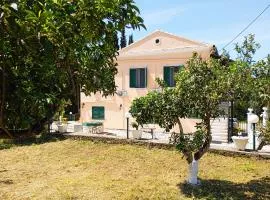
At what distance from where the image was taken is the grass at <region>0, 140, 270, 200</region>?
1595 cm

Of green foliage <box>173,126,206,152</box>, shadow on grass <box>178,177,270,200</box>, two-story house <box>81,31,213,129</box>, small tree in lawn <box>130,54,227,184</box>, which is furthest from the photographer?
two-story house <box>81,31,213,129</box>

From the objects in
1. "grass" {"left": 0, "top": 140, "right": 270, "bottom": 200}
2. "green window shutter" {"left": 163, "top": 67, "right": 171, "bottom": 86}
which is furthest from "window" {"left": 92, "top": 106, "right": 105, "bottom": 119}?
"grass" {"left": 0, "top": 140, "right": 270, "bottom": 200}

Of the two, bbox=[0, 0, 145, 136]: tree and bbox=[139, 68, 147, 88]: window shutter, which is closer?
bbox=[0, 0, 145, 136]: tree

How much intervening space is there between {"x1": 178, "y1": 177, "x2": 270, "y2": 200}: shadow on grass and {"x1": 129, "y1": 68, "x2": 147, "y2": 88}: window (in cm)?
1376

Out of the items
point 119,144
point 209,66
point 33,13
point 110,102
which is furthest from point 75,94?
point 110,102

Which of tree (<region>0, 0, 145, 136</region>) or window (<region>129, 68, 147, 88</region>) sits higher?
window (<region>129, 68, 147, 88</region>)

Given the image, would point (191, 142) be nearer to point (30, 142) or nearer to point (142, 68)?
point (142, 68)

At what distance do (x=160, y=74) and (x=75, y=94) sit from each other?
2545 cm

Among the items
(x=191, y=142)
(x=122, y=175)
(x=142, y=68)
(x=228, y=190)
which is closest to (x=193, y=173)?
(x=191, y=142)

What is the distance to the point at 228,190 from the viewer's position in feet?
51.7

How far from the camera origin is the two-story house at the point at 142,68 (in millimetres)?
27688

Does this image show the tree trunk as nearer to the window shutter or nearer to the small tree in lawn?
the small tree in lawn

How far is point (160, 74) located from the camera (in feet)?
93.7

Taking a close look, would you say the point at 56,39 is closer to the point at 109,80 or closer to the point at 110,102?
the point at 109,80
